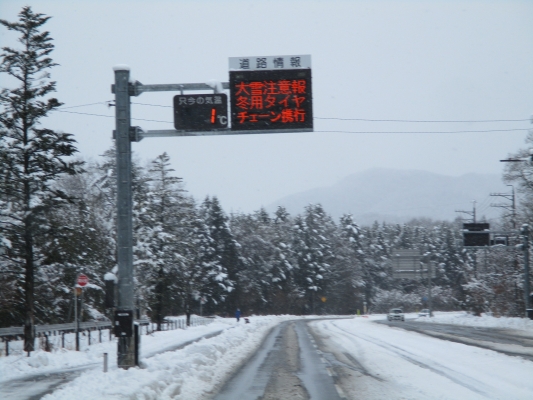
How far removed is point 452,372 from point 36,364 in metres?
12.9

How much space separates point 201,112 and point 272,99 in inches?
70.2

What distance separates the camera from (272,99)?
15.1 meters

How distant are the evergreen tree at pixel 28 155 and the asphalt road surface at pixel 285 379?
36.7 feet

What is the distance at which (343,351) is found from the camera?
24031mm

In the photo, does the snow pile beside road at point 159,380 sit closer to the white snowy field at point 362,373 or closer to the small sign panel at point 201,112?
the white snowy field at point 362,373

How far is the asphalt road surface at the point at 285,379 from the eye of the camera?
13141 mm

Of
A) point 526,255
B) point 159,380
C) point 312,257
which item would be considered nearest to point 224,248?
point 312,257

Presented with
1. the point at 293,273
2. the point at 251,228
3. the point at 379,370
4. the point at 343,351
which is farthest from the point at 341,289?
the point at 379,370

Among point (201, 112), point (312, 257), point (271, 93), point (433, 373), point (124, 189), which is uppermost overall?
point (271, 93)

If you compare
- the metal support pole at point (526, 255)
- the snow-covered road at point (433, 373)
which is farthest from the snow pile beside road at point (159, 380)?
the metal support pole at point (526, 255)

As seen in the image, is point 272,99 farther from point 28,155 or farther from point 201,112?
point 28,155

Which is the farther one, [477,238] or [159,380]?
[477,238]

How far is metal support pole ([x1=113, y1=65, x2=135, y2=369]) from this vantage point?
655 inches

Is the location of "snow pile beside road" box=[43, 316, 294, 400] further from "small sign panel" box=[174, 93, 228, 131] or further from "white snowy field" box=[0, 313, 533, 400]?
"small sign panel" box=[174, 93, 228, 131]
